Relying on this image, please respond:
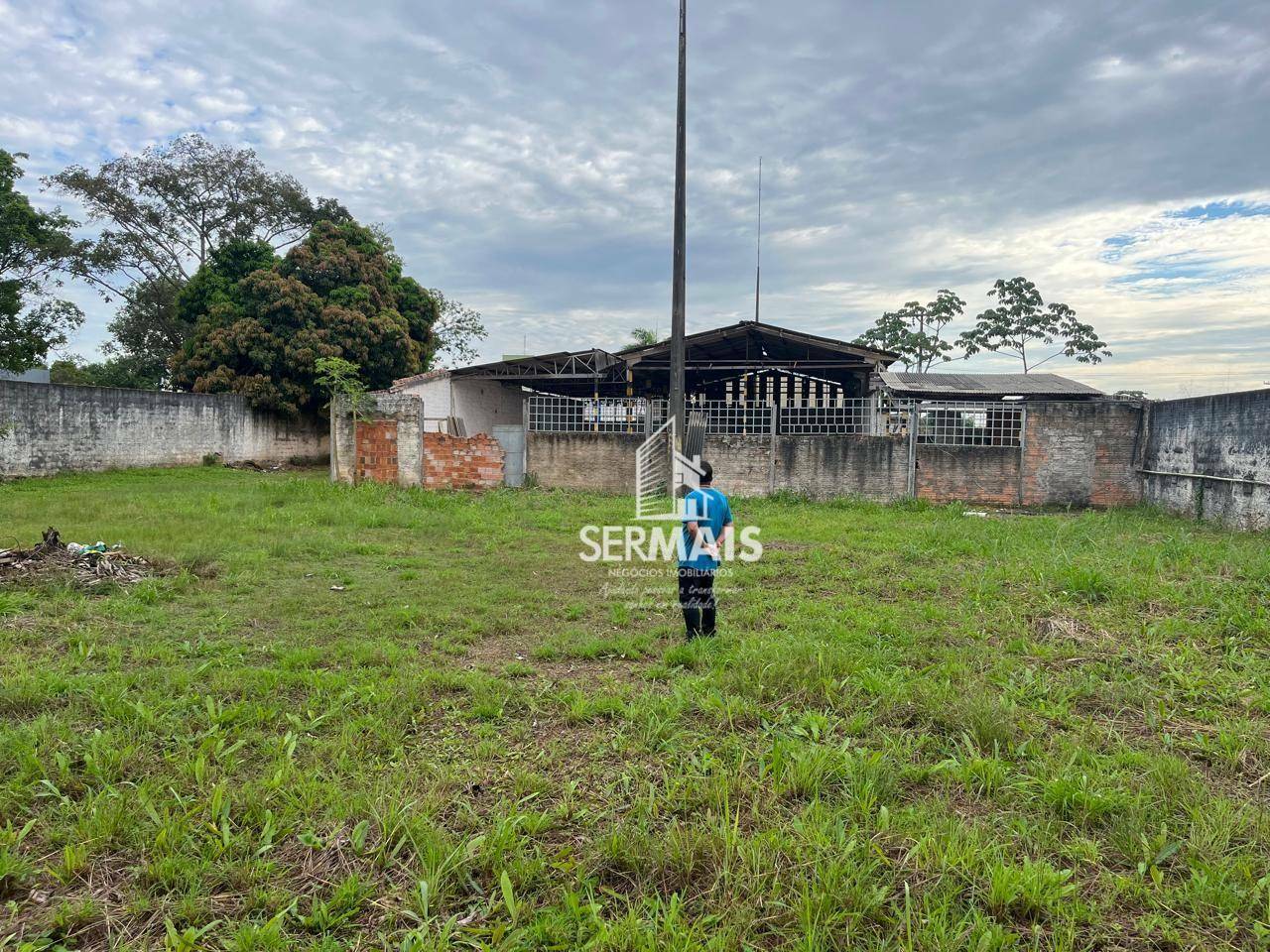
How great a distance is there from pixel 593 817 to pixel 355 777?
99cm

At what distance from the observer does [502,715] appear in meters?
3.40

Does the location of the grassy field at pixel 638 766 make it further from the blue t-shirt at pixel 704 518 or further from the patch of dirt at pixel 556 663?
the blue t-shirt at pixel 704 518

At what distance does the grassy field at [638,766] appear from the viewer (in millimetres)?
2062

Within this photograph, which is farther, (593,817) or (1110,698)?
(1110,698)

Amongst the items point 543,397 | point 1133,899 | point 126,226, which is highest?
point 126,226

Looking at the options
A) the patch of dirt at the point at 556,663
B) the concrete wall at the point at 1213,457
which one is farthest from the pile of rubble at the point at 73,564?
the concrete wall at the point at 1213,457

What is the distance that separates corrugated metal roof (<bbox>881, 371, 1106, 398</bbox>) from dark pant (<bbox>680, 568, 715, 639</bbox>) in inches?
613

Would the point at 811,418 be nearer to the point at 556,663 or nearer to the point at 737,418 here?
the point at 737,418

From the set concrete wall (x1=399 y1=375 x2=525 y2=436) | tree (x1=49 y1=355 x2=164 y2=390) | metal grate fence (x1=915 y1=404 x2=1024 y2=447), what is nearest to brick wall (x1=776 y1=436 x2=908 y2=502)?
metal grate fence (x1=915 y1=404 x2=1024 y2=447)

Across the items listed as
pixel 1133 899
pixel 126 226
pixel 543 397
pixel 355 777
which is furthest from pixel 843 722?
pixel 126 226

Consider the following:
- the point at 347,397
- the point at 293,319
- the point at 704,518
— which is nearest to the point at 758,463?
the point at 347,397

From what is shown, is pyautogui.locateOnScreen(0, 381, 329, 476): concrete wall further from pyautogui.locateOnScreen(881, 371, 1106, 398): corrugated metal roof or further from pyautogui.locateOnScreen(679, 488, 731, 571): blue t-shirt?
pyautogui.locateOnScreen(881, 371, 1106, 398): corrugated metal roof

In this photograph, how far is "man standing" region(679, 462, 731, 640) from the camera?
14.9 ft

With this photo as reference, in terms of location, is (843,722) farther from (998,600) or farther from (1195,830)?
(998,600)
